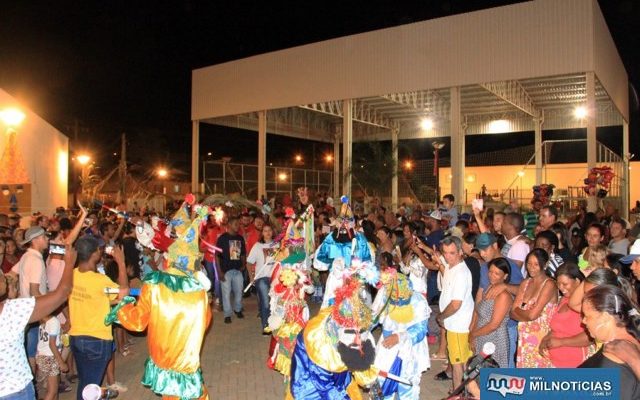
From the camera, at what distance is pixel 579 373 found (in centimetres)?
254

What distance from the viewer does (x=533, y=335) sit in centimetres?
523

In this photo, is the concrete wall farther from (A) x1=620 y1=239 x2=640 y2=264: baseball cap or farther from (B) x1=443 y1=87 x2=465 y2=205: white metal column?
(A) x1=620 y1=239 x2=640 y2=264: baseball cap

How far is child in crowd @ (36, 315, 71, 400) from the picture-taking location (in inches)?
232

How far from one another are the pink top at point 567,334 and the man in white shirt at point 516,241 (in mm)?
1899

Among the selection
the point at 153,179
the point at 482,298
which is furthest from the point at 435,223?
the point at 153,179

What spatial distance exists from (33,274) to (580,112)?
24.2 m

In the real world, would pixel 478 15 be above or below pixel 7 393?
above

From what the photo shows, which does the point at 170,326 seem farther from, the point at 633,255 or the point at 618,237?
the point at 618,237

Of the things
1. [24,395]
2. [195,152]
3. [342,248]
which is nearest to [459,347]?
[342,248]

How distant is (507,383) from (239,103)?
23.1m

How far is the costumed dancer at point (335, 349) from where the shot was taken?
4.17m

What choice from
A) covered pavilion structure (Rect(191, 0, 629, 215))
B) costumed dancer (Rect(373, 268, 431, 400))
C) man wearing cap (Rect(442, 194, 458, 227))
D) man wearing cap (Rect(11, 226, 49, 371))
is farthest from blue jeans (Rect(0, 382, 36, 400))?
covered pavilion structure (Rect(191, 0, 629, 215))

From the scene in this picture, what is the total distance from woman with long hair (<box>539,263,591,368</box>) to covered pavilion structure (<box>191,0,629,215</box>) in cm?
1277

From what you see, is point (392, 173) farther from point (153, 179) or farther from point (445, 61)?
point (153, 179)
